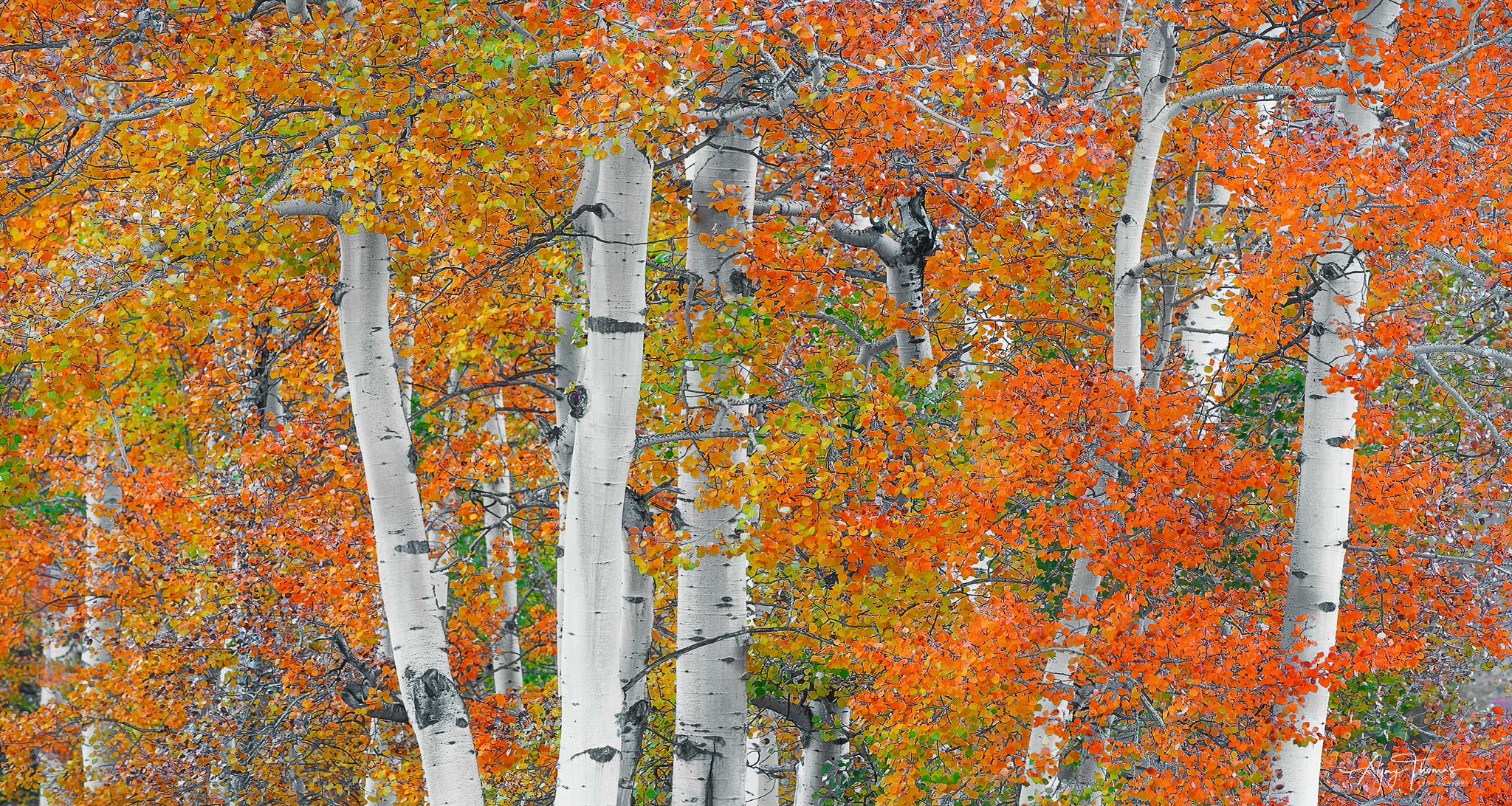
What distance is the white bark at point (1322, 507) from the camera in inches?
232

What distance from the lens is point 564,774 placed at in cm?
521

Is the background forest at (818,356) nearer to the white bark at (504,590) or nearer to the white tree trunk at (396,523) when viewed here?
the white tree trunk at (396,523)

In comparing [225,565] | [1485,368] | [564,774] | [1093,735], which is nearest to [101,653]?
[225,565]

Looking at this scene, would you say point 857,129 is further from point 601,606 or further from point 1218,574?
point 1218,574

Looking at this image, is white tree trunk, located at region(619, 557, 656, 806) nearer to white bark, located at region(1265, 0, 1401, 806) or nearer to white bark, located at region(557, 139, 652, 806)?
white bark, located at region(557, 139, 652, 806)

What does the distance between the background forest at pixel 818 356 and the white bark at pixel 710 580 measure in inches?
1.2

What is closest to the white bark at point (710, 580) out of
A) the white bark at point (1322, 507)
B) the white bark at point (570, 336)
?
the white bark at point (570, 336)

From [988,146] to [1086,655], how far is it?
309cm

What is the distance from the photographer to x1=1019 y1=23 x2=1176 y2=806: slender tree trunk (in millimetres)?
6207

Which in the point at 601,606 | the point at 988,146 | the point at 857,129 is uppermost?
the point at 857,129

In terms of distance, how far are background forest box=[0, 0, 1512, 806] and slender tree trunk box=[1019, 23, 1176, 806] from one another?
0.03m

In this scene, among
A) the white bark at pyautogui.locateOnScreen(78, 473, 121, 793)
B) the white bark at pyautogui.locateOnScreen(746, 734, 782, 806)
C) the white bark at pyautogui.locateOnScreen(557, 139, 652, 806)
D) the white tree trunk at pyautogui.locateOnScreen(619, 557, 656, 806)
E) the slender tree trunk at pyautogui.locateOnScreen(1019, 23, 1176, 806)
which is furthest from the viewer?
the white bark at pyautogui.locateOnScreen(78, 473, 121, 793)

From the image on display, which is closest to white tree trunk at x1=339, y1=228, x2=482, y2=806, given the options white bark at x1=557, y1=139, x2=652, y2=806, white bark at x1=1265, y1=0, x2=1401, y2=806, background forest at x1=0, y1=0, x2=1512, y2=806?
background forest at x1=0, y1=0, x2=1512, y2=806

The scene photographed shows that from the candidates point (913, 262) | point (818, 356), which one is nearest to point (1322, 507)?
point (913, 262)
